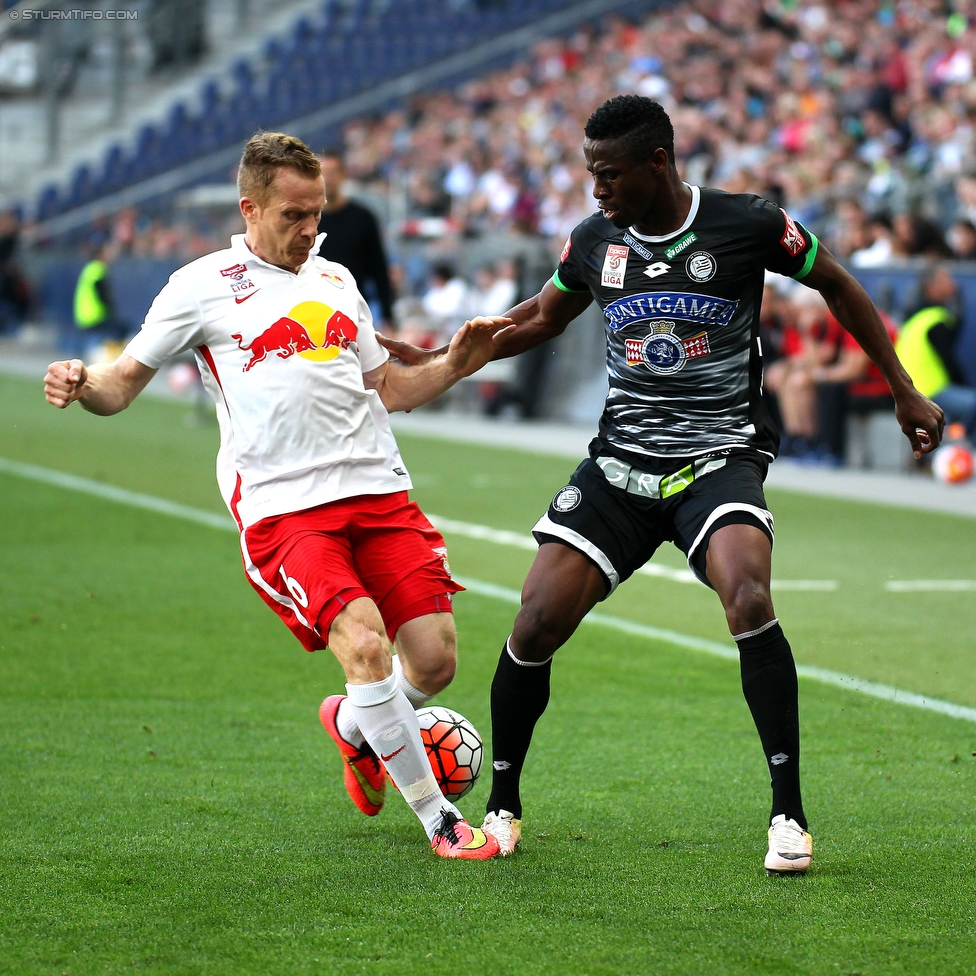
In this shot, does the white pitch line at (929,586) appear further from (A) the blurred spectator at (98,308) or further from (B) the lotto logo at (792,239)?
(A) the blurred spectator at (98,308)

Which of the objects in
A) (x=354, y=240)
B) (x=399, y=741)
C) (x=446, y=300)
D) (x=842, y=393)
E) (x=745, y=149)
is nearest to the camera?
(x=399, y=741)

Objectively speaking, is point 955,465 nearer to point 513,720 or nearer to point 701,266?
point 701,266

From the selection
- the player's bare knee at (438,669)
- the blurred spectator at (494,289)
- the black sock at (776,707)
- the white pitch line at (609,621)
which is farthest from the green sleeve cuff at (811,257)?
the blurred spectator at (494,289)

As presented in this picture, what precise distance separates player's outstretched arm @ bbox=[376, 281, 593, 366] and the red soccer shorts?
517 millimetres

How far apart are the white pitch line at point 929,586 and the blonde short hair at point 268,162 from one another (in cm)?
564

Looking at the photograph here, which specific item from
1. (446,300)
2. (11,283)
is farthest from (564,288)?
(11,283)

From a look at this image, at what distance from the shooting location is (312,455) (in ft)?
15.8

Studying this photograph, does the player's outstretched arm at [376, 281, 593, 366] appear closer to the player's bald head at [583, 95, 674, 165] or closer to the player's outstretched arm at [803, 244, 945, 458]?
the player's bald head at [583, 95, 674, 165]

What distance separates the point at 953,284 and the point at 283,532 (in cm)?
1120

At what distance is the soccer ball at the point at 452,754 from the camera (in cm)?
511

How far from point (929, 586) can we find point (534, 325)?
503 centimetres

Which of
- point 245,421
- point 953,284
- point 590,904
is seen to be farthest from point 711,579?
point 953,284

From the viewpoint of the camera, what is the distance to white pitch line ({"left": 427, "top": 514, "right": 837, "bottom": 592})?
9484mm

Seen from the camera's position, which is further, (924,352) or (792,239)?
(924,352)
